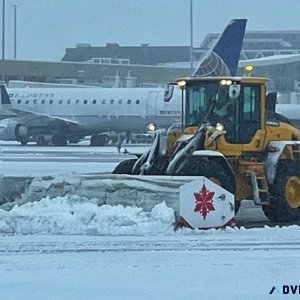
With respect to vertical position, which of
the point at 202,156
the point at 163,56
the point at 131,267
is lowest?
the point at 131,267

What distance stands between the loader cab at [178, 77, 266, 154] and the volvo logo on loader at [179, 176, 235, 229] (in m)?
2.11

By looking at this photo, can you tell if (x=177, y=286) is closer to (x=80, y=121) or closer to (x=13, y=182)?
(x=13, y=182)

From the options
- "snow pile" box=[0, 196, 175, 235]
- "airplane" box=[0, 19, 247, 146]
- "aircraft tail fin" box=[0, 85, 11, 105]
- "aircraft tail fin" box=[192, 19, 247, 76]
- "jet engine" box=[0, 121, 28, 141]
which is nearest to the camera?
"snow pile" box=[0, 196, 175, 235]

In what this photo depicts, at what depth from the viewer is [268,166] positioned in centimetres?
1834

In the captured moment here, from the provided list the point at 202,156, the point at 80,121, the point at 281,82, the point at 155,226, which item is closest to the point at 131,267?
the point at 155,226

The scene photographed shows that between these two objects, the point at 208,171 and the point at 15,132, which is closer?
the point at 208,171

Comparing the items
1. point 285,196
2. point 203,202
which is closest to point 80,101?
point 285,196

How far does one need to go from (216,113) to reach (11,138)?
4120cm

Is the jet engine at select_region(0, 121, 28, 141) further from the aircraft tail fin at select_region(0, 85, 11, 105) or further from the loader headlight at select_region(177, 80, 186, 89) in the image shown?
the loader headlight at select_region(177, 80, 186, 89)

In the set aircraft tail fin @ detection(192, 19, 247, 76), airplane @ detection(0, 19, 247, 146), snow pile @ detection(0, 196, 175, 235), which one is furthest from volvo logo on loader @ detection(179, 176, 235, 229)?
airplane @ detection(0, 19, 247, 146)

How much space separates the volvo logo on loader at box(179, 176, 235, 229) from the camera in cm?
1625

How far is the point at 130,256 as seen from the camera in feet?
44.0

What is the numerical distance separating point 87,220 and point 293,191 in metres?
4.33

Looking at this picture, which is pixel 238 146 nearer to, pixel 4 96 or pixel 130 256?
pixel 130 256
